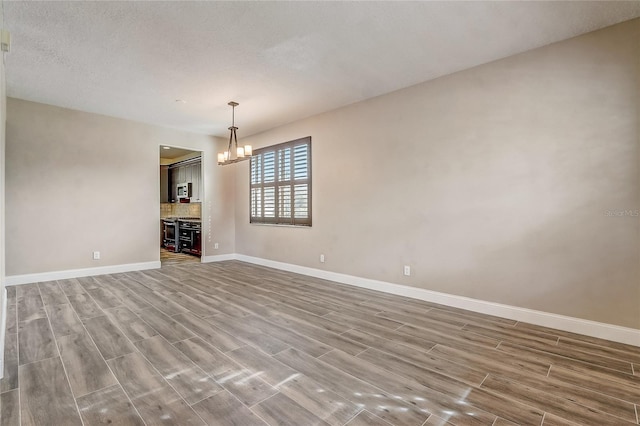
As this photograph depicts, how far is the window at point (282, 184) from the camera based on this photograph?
5416 mm

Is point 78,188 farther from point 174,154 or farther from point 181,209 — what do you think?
point 181,209

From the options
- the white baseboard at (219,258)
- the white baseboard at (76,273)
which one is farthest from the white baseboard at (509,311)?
the white baseboard at (76,273)

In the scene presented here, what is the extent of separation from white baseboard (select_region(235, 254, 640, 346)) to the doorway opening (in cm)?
399

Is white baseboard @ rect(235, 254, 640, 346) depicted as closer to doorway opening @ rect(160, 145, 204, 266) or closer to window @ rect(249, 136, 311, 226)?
window @ rect(249, 136, 311, 226)

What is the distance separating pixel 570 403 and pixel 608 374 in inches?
24.4

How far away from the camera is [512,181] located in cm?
319

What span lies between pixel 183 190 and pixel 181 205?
657 mm

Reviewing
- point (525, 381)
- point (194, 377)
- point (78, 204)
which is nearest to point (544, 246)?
point (525, 381)

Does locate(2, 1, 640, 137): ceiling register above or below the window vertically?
above

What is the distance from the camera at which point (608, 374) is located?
83.0 inches

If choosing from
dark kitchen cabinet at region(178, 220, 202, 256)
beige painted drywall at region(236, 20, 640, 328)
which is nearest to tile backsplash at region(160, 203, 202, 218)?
dark kitchen cabinet at region(178, 220, 202, 256)

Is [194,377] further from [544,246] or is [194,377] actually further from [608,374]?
[544,246]

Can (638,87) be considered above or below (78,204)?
above

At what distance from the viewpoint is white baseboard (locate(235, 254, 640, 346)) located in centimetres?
265
